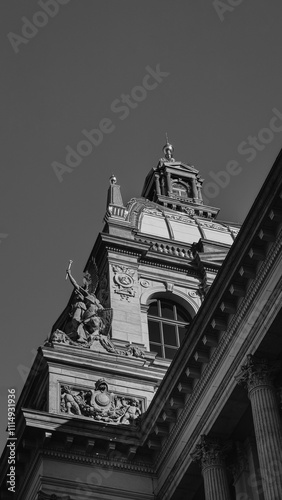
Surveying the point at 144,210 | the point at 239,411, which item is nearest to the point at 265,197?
the point at 239,411

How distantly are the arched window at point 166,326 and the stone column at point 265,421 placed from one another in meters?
15.4

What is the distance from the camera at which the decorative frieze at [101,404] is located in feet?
107

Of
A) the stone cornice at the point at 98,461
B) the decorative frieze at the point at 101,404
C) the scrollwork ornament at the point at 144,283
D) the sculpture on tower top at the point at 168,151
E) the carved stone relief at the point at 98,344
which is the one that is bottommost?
the stone cornice at the point at 98,461

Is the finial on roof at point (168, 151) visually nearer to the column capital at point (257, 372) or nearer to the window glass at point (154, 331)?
the window glass at point (154, 331)

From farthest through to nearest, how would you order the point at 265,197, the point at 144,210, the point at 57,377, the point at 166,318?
the point at 144,210 → the point at 166,318 → the point at 57,377 → the point at 265,197

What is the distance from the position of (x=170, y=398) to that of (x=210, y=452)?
259 centimetres

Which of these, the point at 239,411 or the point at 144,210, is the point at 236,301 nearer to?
the point at 239,411

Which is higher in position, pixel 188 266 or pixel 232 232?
pixel 232 232

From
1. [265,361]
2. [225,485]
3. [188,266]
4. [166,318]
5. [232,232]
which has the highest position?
[232,232]

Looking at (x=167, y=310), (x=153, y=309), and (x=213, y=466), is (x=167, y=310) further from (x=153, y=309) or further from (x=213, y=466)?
(x=213, y=466)

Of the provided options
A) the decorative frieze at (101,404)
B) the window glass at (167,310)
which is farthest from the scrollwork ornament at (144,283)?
the decorative frieze at (101,404)

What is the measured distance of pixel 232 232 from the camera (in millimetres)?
51594

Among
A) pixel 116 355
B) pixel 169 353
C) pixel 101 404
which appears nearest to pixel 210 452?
pixel 101 404

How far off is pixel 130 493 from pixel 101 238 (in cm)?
1547
